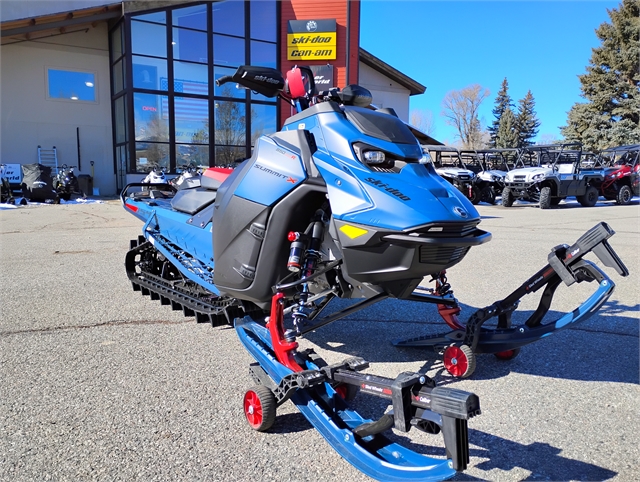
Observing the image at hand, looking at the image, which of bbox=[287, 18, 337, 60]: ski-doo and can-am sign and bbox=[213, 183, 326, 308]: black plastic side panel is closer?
bbox=[213, 183, 326, 308]: black plastic side panel

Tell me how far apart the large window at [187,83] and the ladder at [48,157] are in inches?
92.6

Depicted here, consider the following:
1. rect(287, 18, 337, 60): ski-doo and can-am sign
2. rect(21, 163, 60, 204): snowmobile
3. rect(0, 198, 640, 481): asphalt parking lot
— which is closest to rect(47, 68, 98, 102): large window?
rect(21, 163, 60, 204): snowmobile

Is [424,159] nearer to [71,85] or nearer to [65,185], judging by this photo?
[65,185]

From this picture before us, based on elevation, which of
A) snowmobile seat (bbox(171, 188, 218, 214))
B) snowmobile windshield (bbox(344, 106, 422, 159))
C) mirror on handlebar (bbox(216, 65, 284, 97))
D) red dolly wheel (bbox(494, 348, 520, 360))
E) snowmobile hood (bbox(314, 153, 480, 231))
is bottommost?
red dolly wheel (bbox(494, 348, 520, 360))

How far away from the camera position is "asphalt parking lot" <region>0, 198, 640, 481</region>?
2047mm

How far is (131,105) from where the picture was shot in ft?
61.8

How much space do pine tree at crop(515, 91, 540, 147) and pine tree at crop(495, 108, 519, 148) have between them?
681 millimetres

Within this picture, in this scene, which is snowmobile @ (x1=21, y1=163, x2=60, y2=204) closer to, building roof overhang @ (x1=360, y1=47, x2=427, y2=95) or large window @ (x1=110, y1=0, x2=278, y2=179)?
large window @ (x1=110, y1=0, x2=278, y2=179)

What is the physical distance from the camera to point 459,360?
114 inches

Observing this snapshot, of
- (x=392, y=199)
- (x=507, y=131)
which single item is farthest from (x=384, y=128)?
(x=507, y=131)

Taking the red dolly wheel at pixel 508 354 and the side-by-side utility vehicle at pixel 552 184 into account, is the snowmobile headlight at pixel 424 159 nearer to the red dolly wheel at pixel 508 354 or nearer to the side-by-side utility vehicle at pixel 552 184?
the red dolly wheel at pixel 508 354

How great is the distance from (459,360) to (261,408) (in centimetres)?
129

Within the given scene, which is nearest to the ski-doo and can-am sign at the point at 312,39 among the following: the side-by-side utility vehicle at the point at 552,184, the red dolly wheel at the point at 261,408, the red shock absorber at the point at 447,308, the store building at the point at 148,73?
the store building at the point at 148,73

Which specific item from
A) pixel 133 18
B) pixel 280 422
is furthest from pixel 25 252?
pixel 133 18
